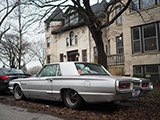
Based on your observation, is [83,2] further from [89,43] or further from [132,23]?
[89,43]

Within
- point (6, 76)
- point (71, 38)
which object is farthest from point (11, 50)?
point (6, 76)

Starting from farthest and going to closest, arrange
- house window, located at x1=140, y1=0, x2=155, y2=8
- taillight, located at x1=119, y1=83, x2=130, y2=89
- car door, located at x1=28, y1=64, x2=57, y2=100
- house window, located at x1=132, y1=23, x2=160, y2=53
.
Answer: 1. house window, located at x1=140, y1=0, x2=155, y2=8
2. house window, located at x1=132, y1=23, x2=160, y2=53
3. car door, located at x1=28, y1=64, x2=57, y2=100
4. taillight, located at x1=119, y1=83, x2=130, y2=89

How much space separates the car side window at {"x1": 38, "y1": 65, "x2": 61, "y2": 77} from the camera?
603 centimetres

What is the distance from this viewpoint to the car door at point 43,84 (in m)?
6.01

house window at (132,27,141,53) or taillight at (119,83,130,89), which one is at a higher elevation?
house window at (132,27,141,53)

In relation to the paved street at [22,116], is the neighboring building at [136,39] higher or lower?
higher

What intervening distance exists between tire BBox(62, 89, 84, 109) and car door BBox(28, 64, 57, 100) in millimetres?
605

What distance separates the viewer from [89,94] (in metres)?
4.85

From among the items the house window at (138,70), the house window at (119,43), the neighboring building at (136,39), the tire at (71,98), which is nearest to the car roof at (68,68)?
the tire at (71,98)

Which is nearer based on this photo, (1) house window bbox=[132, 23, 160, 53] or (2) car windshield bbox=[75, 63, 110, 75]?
(2) car windshield bbox=[75, 63, 110, 75]

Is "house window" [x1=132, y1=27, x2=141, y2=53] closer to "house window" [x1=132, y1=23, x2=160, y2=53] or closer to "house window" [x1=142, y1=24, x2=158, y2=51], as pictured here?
"house window" [x1=132, y1=23, x2=160, y2=53]

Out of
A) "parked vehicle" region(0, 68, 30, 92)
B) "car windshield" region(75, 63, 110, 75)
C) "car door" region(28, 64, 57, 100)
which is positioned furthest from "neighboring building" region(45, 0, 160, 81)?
"car windshield" region(75, 63, 110, 75)

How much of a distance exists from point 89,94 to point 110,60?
38.3 feet

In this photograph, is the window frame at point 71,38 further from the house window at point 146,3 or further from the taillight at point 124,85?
the taillight at point 124,85
